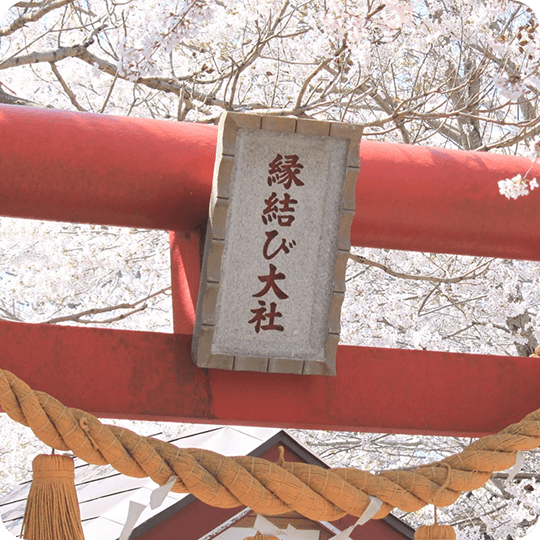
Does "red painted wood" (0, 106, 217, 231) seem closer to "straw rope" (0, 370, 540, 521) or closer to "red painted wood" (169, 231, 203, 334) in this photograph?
"red painted wood" (169, 231, 203, 334)

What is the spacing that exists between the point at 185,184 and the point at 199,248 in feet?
0.82

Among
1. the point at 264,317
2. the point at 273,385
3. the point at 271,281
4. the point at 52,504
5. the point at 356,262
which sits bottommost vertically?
the point at 52,504

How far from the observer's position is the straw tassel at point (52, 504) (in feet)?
6.75

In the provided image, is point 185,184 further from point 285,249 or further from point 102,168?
point 285,249

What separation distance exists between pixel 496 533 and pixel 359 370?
5264mm

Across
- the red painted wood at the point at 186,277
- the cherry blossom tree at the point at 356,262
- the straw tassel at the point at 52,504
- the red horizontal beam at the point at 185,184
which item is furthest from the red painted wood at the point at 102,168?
the cherry blossom tree at the point at 356,262

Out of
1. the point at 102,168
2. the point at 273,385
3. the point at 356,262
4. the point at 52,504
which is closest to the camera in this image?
the point at 52,504

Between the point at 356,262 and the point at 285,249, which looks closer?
the point at 285,249

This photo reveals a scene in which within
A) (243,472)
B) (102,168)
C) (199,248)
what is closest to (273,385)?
(243,472)

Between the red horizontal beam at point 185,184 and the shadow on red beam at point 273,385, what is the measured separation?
364 mm

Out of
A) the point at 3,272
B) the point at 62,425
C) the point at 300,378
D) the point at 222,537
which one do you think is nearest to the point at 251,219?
the point at 300,378

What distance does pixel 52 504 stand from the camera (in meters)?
2.08

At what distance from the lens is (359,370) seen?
2.56 metres

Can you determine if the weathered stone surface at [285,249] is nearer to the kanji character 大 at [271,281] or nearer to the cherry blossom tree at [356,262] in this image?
the kanji character 大 at [271,281]
